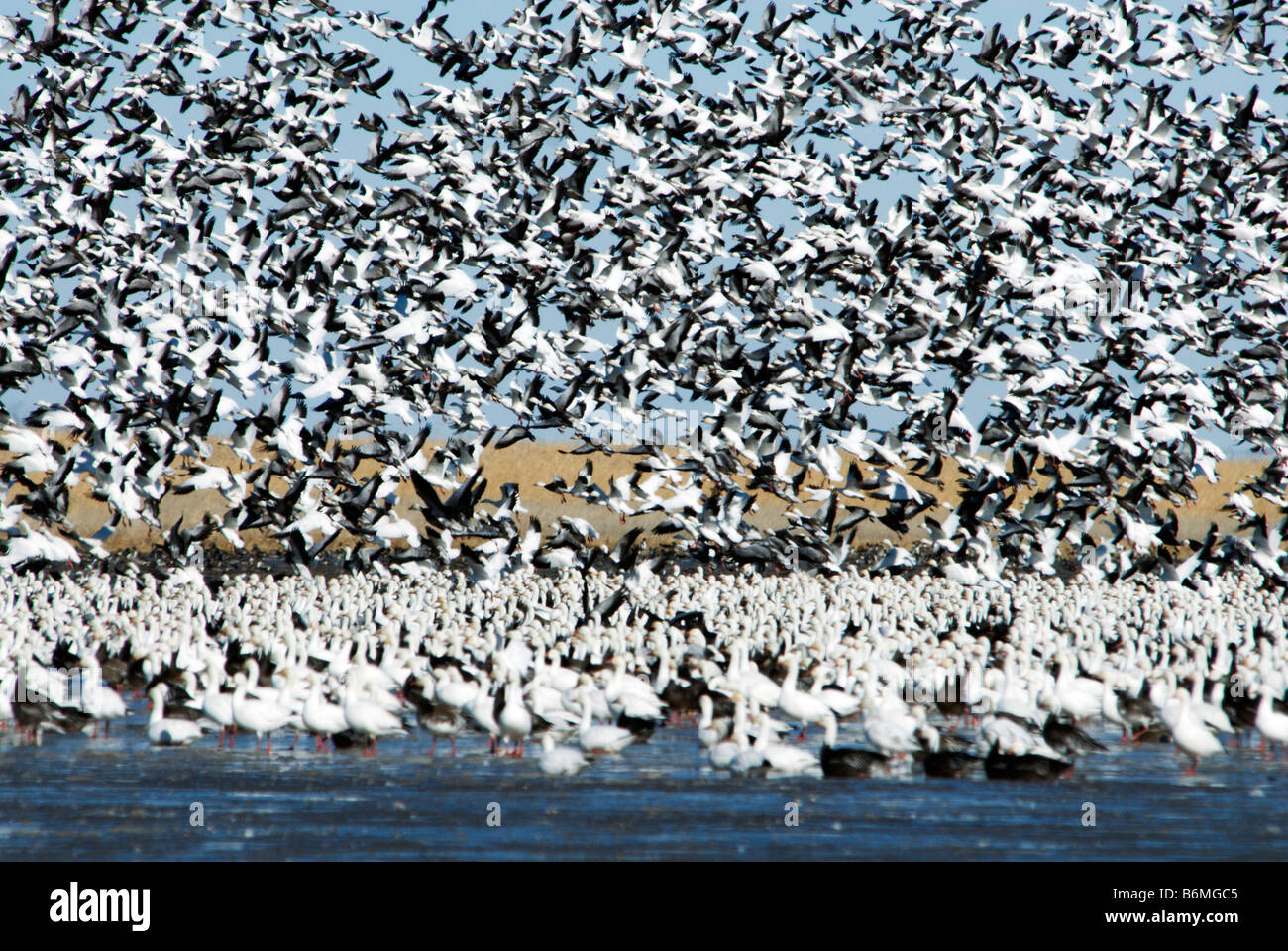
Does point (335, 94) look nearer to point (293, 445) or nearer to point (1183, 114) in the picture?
point (293, 445)

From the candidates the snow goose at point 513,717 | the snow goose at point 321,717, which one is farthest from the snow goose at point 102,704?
the snow goose at point 513,717

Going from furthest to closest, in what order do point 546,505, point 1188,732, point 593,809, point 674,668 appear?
point 546,505 < point 674,668 < point 1188,732 < point 593,809

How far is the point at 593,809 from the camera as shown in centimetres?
1477

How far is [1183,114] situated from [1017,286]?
667 centimetres

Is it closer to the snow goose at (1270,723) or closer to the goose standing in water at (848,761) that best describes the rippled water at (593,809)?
the goose standing in water at (848,761)

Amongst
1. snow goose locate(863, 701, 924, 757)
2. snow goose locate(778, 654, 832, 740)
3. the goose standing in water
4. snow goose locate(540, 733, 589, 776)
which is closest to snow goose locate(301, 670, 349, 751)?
snow goose locate(540, 733, 589, 776)

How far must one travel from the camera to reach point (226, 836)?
13711 millimetres

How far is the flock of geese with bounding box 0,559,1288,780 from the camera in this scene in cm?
1712

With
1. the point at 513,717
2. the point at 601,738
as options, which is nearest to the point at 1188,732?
the point at 601,738

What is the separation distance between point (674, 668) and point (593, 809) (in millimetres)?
7052

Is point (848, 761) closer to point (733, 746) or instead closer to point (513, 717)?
point (733, 746)

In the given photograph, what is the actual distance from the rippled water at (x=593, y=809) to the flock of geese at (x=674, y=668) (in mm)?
347

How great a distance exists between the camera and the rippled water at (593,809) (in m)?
13.4

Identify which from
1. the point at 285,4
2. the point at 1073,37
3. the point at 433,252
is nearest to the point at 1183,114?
the point at 1073,37
